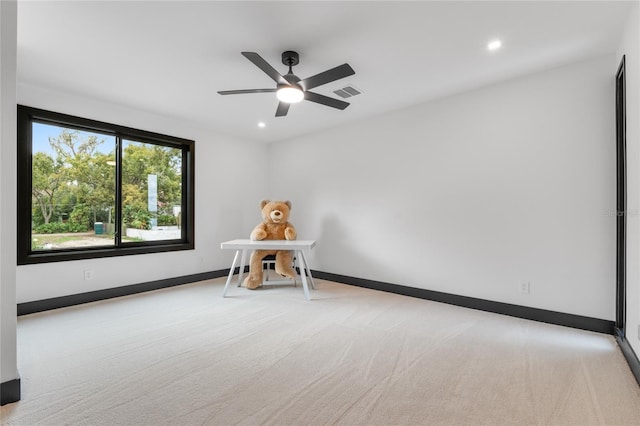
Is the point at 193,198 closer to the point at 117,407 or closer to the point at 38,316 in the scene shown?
the point at 38,316

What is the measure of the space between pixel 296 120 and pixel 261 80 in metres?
1.37

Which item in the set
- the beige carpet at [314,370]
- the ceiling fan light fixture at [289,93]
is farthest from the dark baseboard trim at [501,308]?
the ceiling fan light fixture at [289,93]

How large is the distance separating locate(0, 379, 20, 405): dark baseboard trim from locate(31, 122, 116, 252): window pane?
223 centimetres

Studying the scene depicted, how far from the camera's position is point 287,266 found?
4.55 metres

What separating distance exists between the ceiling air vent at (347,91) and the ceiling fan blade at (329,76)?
0.86m

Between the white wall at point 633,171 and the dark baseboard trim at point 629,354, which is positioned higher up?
the white wall at point 633,171

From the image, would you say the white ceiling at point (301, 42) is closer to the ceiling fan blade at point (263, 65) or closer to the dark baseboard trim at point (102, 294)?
the ceiling fan blade at point (263, 65)

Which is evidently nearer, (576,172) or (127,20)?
(127,20)

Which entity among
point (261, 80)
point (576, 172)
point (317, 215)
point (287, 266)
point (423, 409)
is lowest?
point (423, 409)

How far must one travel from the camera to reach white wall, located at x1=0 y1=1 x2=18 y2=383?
1.62 m

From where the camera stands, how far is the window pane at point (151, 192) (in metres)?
4.11

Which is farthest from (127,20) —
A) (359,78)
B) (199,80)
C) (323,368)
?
(323,368)

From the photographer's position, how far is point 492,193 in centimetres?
324

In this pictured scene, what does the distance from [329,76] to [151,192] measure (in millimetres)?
3269
